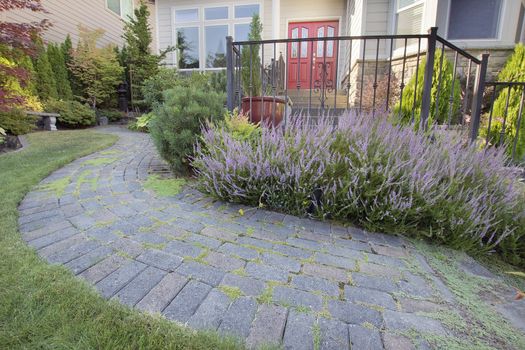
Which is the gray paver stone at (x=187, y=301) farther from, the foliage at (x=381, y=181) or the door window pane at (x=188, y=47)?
the door window pane at (x=188, y=47)

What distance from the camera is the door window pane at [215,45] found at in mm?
10180

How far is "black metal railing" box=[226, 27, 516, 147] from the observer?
2.87m

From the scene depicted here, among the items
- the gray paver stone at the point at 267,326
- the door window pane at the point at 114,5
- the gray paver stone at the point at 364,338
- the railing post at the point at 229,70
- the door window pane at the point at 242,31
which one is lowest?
the gray paver stone at the point at 364,338

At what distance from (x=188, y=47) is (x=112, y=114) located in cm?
409

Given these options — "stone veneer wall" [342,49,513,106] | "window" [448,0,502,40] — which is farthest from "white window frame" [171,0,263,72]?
"window" [448,0,502,40]

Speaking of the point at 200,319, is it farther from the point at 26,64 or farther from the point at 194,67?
the point at 194,67

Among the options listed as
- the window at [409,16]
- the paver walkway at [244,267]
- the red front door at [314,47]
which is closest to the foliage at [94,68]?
the red front door at [314,47]

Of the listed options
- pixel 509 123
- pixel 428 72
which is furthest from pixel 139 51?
pixel 509 123

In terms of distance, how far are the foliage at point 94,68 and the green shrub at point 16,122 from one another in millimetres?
2333

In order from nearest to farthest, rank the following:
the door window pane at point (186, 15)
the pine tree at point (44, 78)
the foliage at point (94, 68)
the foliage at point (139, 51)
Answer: the pine tree at point (44, 78) → the foliage at point (94, 68) → the foliage at point (139, 51) → the door window pane at point (186, 15)

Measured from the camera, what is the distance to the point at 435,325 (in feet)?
3.74

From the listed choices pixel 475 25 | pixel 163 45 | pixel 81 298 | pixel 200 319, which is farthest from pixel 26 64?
pixel 475 25

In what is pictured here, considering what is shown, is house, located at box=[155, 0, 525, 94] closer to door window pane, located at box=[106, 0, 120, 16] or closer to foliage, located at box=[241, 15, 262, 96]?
foliage, located at box=[241, 15, 262, 96]

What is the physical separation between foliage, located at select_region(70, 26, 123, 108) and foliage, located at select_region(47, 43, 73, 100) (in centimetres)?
24
